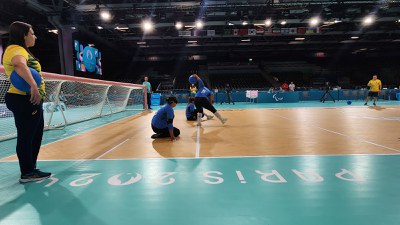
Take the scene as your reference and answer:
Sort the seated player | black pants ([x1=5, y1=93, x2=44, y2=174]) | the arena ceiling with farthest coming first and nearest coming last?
the arena ceiling, the seated player, black pants ([x1=5, y1=93, x2=44, y2=174])

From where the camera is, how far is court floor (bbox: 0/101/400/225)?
2277 mm

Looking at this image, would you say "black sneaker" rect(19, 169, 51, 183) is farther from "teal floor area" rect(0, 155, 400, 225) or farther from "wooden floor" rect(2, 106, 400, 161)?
"wooden floor" rect(2, 106, 400, 161)

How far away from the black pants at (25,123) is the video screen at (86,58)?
18.7m

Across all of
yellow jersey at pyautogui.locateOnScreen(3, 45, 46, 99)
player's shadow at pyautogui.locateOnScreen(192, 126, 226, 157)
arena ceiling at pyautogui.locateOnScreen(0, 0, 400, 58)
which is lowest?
player's shadow at pyautogui.locateOnScreen(192, 126, 226, 157)

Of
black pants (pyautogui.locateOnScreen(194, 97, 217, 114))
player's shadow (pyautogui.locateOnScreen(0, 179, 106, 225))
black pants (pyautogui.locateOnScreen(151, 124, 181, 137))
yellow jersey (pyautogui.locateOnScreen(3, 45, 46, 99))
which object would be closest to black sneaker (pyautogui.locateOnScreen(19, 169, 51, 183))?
player's shadow (pyautogui.locateOnScreen(0, 179, 106, 225))

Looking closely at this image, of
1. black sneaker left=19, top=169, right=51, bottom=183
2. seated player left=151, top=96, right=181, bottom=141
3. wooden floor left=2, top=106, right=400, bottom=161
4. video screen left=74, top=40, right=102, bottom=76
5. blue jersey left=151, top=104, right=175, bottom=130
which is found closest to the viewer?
black sneaker left=19, top=169, right=51, bottom=183

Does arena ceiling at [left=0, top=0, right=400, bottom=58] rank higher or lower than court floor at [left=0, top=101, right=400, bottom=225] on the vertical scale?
higher

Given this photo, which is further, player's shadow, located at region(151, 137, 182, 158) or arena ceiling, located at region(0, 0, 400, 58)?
arena ceiling, located at region(0, 0, 400, 58)

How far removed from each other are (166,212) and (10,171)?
2.83 metres

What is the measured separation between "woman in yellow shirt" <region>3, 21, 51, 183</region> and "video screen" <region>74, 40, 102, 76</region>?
1857 centimetres

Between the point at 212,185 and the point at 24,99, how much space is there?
2418 mm

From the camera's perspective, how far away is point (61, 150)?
5074 mm

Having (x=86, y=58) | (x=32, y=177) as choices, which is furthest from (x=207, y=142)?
(x=86, y=58)

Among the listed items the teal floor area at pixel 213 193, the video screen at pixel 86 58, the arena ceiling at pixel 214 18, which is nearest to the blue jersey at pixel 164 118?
the teal floor area at pixel 213 193
